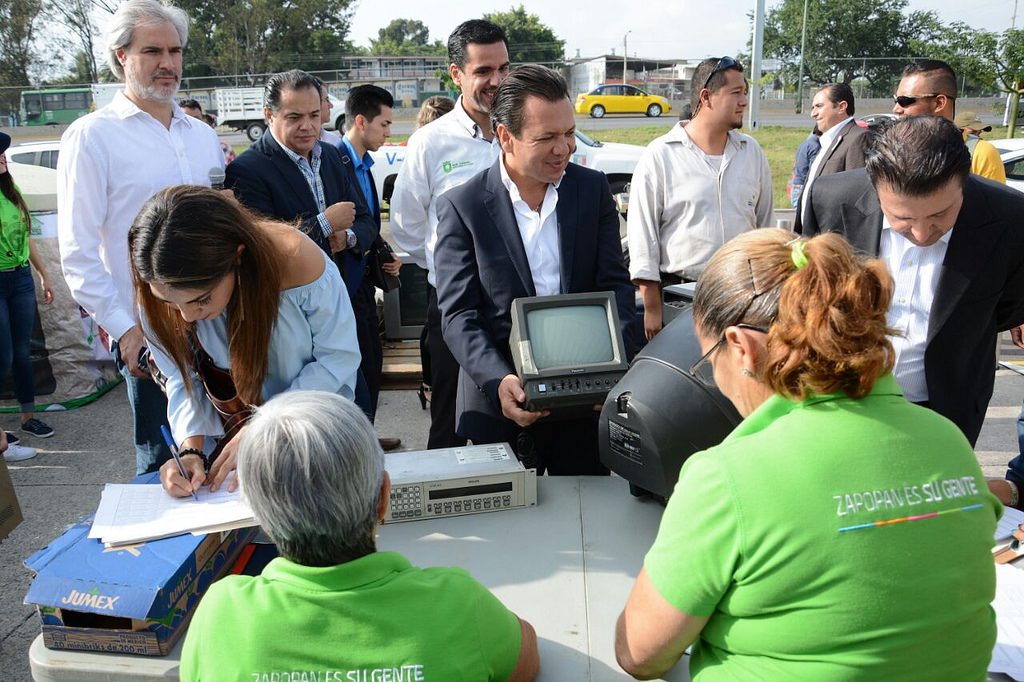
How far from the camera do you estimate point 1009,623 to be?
1.42 meters

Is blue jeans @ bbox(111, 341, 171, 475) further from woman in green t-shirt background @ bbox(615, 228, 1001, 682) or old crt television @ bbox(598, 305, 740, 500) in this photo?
woman in green t-shirt background @ bbox(615, 228, 1001, 682)

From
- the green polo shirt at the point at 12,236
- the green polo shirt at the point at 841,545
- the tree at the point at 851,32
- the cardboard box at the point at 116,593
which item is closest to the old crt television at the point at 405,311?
the green polo shirt at the point at 12,236

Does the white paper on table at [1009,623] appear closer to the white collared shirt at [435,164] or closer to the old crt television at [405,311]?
the white collared shirt at [435,164]

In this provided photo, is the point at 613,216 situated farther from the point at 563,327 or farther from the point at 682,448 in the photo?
the point at 682,448

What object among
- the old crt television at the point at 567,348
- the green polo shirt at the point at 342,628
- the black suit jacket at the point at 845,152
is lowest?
the green polo shirt at the point at 342,628

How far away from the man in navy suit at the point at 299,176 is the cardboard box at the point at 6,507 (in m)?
1.23

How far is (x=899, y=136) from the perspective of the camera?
185 cm

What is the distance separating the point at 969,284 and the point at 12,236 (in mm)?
4333

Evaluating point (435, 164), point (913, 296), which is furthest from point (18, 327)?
point (913, 296)

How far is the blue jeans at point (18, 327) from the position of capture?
3924 millimetres

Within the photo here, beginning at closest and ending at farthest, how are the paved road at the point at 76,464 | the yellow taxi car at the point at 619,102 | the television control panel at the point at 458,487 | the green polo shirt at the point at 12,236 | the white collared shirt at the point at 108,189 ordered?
the television control panel at the point at 458,487 → the white collared shirt at the point at 108,189 → the paved road at the point at 76,464 → the green polo shirt at the point at 12,236 → the yellow taxi car at the point at 619,102

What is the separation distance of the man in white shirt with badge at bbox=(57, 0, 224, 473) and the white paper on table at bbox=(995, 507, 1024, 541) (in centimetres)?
229

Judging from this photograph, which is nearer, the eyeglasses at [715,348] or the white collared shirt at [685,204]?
the eyeglasses at [715,348]

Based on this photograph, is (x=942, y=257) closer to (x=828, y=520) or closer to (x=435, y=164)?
(x=828, y=520)
